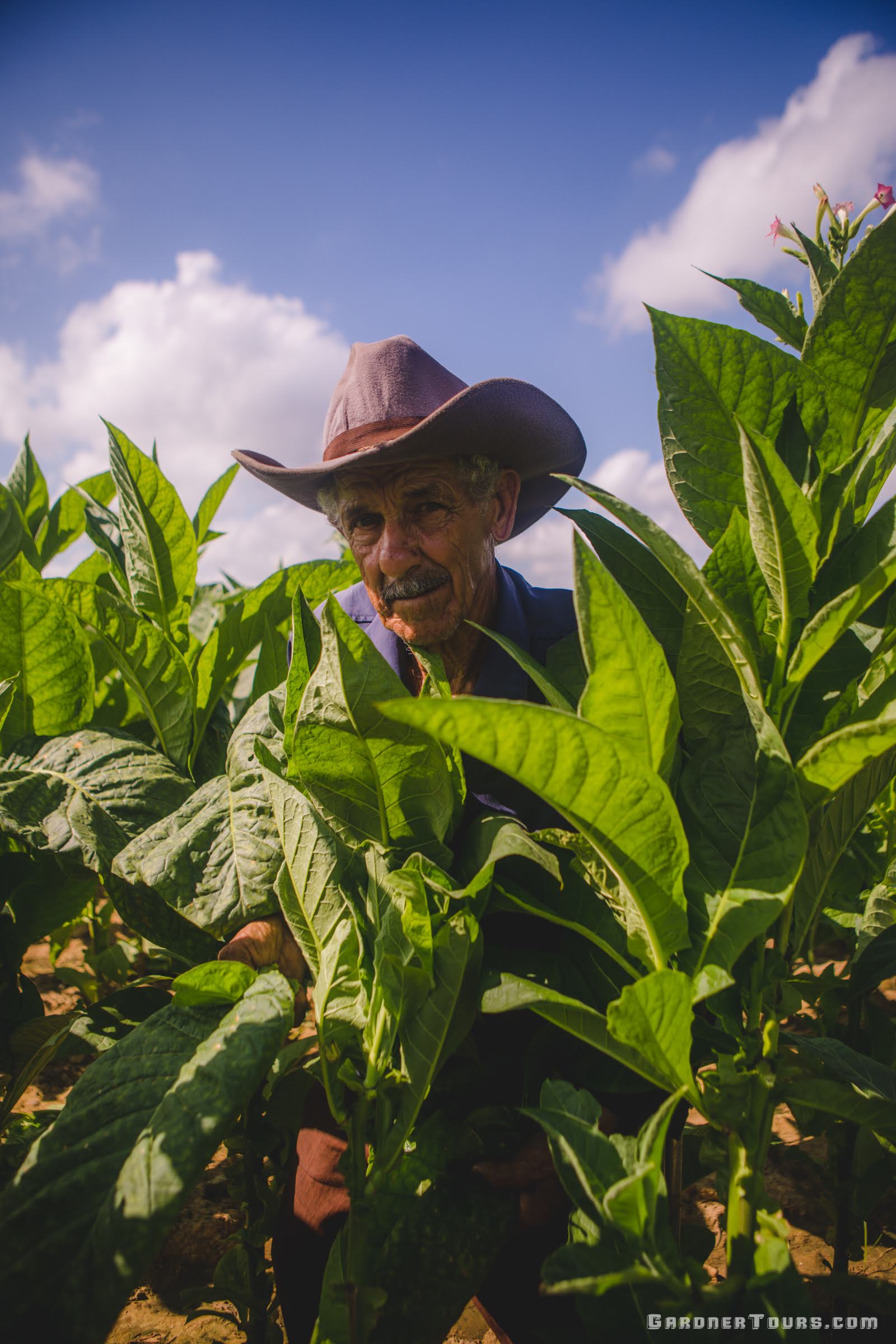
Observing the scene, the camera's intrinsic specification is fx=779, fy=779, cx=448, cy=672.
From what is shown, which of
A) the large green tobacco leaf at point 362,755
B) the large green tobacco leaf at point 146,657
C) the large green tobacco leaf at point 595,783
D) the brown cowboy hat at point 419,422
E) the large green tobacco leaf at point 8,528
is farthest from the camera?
the large green tobacco leaf at point 8,528

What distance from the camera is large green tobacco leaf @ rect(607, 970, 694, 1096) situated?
75cm

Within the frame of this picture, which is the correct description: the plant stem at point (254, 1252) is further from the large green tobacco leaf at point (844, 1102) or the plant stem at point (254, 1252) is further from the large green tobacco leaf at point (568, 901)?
the large green tobacco leaf at point (844, 1102)

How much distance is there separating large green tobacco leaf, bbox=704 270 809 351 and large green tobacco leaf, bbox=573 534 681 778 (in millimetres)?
472

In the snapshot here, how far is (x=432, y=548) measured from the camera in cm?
177

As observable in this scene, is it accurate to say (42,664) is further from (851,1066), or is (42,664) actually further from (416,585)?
(851,1066)

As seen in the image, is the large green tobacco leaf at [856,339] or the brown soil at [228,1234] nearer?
the large green tobacco leaf at [856,339]

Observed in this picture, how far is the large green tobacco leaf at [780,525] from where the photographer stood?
2.69 feet

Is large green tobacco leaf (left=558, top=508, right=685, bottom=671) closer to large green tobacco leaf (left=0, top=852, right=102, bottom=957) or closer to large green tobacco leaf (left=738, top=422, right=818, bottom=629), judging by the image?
large green tobacco leaf (left=738, top=422, right=818, bottom=629)

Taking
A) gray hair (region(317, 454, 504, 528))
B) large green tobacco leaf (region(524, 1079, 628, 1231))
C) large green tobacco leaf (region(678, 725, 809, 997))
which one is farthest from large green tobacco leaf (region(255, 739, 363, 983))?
gray hair (region(317, 454, 504, 528))

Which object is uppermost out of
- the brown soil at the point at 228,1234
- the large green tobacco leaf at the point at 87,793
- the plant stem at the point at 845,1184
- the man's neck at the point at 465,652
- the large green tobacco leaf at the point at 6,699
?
the man's neck at the point at 465,652

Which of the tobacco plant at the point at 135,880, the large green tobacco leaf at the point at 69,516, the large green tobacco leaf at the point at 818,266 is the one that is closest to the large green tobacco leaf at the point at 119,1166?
the tobacco plant at the point at 135,880

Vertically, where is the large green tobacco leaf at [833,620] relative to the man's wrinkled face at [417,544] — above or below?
below

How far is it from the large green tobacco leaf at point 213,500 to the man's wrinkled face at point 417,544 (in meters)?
0.56

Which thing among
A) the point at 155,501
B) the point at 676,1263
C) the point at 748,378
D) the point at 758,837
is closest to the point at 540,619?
the point at 155,501
